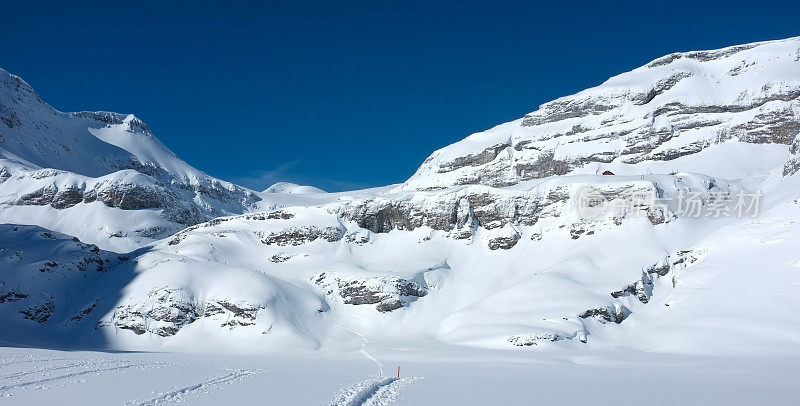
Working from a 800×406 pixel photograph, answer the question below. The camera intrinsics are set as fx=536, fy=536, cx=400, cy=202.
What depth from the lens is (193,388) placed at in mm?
23875

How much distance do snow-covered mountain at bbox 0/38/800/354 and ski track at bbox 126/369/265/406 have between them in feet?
100

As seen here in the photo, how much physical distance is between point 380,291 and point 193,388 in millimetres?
49891

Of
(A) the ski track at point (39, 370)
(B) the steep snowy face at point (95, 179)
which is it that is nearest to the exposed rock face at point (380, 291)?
(A) the ski track at point (39, 370)

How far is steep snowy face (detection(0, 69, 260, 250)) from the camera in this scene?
364 ft

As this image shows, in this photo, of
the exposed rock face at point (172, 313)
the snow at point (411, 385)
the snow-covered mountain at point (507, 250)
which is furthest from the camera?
the exposed rock face at point (172, 313)

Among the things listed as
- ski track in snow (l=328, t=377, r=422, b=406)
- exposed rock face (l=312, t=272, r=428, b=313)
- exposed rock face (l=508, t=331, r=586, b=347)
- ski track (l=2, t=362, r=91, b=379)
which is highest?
exposed rock face (l=312, t=272, r=428, b=313)

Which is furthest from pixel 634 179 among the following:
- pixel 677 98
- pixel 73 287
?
pixel 73 287

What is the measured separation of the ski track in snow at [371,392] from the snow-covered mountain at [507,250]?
1130 inches

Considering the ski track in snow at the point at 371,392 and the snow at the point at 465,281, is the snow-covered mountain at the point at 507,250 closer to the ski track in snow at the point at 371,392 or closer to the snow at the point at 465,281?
the snow at the point at 465,281

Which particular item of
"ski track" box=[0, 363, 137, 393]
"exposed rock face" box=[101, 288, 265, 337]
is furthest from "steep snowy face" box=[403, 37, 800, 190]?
"ski track" box=[0, 363, 137, 393]

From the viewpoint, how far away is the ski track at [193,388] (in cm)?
2011

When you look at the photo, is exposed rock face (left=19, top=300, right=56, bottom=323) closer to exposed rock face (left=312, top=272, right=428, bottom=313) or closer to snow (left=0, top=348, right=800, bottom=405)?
exposed rock face (left=312, top=272, right=428, bottom=313)

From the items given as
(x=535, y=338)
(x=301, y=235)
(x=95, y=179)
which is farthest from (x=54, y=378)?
(x=95, y=179)

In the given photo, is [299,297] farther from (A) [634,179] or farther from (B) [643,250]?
(A) [634,179]
